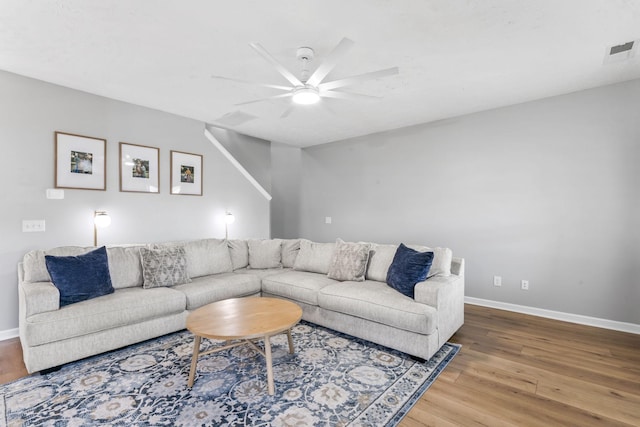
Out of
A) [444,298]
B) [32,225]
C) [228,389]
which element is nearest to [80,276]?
[32,225]

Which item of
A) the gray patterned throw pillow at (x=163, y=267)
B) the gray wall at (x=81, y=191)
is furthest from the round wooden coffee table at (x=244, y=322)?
the gray wall at (x=81, y=191)

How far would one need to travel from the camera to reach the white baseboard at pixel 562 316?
3.17 metres

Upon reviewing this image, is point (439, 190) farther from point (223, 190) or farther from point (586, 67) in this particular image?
point (223, 190)

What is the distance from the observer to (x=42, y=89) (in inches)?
126

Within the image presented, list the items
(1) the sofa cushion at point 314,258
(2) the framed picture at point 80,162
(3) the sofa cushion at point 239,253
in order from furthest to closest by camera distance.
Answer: (3) the sofa cushion at point 239,253 → (1) the sofa cushion at point 314,258 → (2) the framed picture at point 80,162

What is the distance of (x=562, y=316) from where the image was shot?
3.51 m

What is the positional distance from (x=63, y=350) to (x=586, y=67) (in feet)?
17.2

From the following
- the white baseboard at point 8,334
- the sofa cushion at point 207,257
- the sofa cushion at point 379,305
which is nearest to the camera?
the sofa cushion at point 379,305

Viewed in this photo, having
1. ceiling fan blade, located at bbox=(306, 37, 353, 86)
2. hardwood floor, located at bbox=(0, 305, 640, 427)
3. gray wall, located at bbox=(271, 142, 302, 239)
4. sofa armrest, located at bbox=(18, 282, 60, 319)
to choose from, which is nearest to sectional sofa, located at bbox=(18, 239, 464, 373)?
sofa armrest, located at bbox=(18, 282, 60, 319)

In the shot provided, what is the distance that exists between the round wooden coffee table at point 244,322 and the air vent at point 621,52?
3.51 metres

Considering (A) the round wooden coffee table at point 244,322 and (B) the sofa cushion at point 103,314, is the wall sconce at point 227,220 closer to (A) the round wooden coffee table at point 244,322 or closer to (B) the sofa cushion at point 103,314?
(B) the sofa cushion at point 103,314

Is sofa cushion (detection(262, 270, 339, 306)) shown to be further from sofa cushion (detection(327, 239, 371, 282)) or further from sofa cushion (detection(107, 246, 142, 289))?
sofa cushion (detection(107, 246, 142, 289))

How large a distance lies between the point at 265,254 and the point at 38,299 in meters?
2.37

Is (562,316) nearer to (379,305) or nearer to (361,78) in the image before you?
(379,305)
